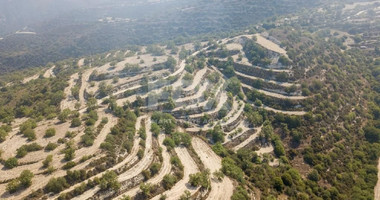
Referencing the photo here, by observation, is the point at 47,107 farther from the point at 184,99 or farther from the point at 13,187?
the point at 184,99

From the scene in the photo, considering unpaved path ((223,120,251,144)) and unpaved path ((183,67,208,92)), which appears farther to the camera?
unpaved path ((183,67,208,92))

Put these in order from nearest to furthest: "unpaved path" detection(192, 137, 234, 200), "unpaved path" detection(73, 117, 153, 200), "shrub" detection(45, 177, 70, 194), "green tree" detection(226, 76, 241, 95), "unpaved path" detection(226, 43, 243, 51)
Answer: "shrub" detection(45, 177, 70, 194), "unpaved path" detection(73, 117, 153, 200), "unpaved path" detection(192, 137, 234, 200), "green tree" detection(226, 76, 241, 95), "unpaved path" detection(226, 43, 243, 51)

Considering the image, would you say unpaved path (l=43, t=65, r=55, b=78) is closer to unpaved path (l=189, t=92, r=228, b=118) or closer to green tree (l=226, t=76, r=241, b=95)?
unpaved path (l=189, t=92, r=228, b=118)

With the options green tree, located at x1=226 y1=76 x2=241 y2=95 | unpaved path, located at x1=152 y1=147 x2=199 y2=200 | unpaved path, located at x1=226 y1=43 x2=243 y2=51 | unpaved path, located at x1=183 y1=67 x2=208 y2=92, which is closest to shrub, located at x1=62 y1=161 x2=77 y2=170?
unpaved path, located at x1=152 y1=147 x2=199 y2=200

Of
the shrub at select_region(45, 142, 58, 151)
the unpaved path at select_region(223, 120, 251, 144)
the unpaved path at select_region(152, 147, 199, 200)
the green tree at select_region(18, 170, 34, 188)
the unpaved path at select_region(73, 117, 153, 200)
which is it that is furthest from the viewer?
the unpaved path at select_region(223, 120, 251, 144)

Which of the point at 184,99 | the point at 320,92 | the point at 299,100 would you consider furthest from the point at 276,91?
the point at 184,99

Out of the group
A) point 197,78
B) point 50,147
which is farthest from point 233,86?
point 50,147

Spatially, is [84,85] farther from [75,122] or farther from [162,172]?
[162,172]

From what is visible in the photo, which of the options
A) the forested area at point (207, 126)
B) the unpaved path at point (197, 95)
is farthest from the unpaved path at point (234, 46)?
the unpaved path at point (197, 95)

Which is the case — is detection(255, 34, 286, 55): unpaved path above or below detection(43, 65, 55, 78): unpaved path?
above
